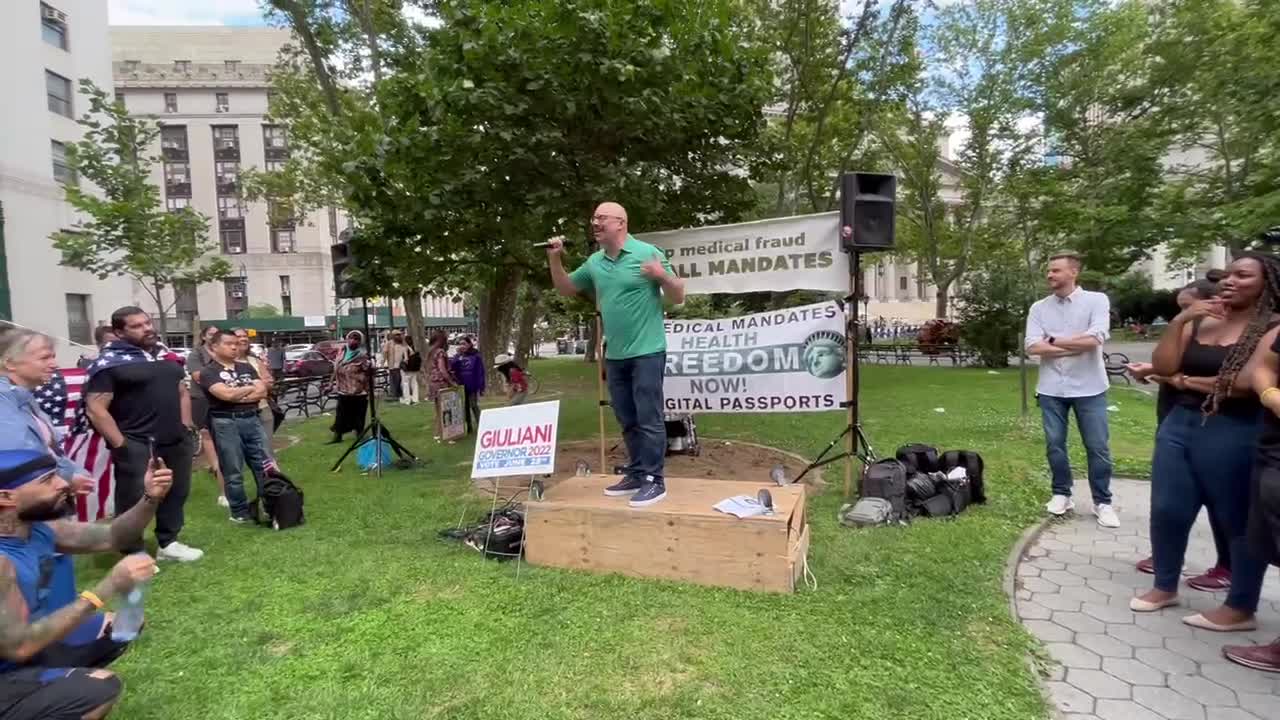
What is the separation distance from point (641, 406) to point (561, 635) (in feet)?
4.78

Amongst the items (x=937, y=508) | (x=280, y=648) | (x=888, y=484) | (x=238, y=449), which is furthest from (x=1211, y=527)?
(x=238, y=449)

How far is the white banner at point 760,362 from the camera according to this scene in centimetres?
597

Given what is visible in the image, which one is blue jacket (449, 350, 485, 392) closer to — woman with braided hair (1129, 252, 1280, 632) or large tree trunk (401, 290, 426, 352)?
large tree trunk (401, 290, 426, 352)

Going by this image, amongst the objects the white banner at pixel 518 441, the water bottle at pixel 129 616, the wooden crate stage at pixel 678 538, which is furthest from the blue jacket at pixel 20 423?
the wooden crate stage at pixel 678 538

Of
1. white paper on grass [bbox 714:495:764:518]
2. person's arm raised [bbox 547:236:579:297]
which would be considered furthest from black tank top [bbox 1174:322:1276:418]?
person's arm raised [bbox 547:236:579:297]

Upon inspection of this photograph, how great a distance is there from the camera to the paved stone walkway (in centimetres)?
279

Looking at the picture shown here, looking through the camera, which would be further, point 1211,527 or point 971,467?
point 971,467

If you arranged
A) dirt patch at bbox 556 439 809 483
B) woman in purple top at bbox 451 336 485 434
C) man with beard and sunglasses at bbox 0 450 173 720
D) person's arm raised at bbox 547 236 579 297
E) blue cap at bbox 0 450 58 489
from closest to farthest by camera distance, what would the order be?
man with beard and sunglasses at bbox 0 450 173 720 < blue cap at bbox 0 450 58 489 < person's arm raised at bbox 547 236 579 297 < dirt patch at bbox 556 439 809 483 < woman in purple top at bbox 451 336 485 434

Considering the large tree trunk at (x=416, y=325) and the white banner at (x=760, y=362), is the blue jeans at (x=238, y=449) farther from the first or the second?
the large tree trunk at (x=416, y=325)

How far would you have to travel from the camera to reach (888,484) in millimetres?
5445

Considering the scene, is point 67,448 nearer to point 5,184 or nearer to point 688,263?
point 688,263

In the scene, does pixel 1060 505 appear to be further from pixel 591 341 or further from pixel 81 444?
pixel 591 341

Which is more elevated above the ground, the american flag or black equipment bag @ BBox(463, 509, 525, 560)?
the american flag

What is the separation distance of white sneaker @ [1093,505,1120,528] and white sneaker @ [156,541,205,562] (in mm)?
6796
